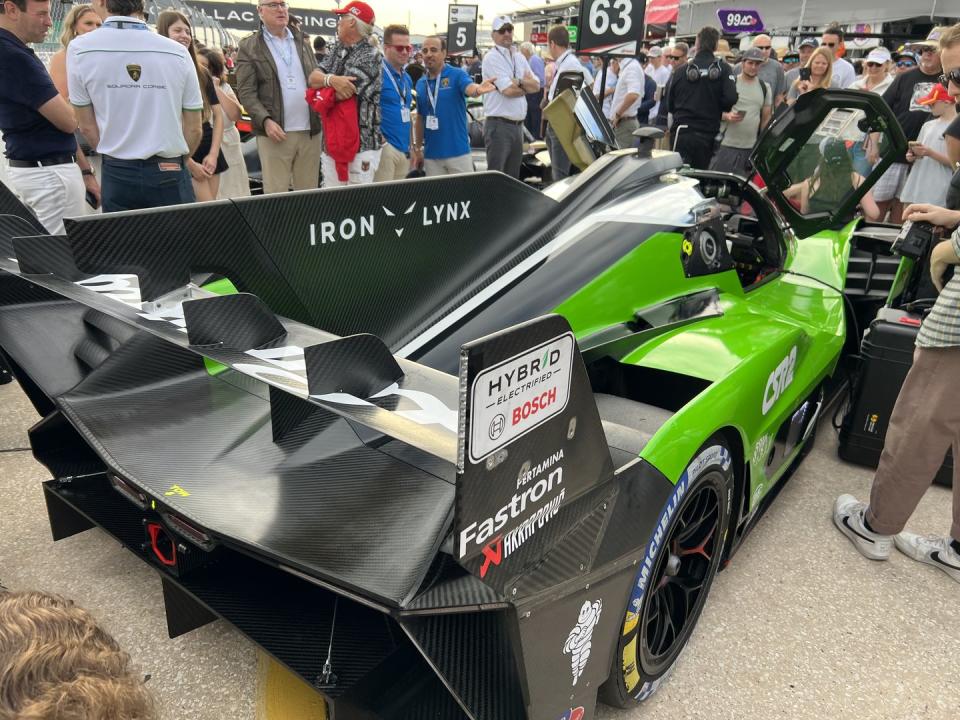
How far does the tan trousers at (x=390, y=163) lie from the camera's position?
6387mm

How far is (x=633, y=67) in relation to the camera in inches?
347

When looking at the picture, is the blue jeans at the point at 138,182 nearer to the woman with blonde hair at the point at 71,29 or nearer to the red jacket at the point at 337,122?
the woman with blonde hair at the point at 71,29

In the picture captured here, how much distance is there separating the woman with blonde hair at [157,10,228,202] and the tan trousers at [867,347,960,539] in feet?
14.8

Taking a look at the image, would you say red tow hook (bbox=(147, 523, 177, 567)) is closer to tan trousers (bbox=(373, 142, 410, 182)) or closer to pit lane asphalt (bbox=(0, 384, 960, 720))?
pit lane asphalt (bbox=(0, 384, 960, 720))

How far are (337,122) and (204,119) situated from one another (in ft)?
3.12

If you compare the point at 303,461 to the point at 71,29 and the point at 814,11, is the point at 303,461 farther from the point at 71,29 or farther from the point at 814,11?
the point at 814,11

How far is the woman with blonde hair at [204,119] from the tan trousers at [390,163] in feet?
4.58

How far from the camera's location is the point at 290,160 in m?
5.65

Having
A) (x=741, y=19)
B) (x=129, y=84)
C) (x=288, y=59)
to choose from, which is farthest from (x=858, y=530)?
(x=741, y=19)

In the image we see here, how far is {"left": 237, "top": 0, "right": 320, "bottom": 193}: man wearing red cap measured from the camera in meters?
5.21

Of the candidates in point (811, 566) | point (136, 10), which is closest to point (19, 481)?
point (136, 10)

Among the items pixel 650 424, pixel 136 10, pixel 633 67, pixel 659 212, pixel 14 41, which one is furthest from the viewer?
pixel 633 67

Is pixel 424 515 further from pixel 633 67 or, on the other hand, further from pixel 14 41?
pixel 633 67

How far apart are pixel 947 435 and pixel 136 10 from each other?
424 centimetres
